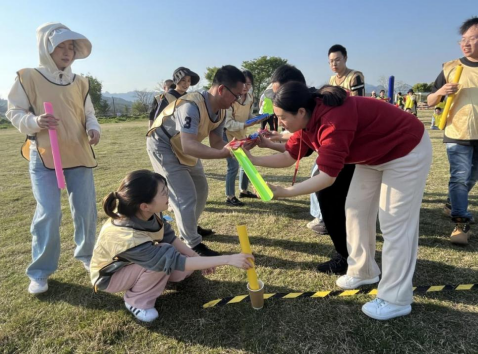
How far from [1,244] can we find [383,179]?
4308 mm

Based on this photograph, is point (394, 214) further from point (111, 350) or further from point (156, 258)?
point (111, 350)

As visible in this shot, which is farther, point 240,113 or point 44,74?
point 240,113

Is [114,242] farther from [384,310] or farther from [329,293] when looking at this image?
[384,310]

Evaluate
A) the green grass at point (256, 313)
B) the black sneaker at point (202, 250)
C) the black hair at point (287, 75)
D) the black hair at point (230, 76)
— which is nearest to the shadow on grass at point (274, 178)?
the green grass at point (256, 313)

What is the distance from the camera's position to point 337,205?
2.83 metres

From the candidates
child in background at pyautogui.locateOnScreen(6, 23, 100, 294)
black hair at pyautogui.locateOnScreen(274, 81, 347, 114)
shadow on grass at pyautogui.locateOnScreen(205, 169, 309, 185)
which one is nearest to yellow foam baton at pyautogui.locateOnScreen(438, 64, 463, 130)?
black hair at pyautogui.locateOnScreen(274, 81, 347, 114)

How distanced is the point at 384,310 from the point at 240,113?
3.54 m

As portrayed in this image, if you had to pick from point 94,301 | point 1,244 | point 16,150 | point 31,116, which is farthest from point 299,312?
point 16,150

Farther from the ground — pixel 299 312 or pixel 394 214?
pixel 394 214

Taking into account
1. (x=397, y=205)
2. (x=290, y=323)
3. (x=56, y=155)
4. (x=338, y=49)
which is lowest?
(x=290, y=323)

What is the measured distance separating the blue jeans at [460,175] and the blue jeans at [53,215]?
12.0ft

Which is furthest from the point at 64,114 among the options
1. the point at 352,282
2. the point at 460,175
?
the point at 460,175

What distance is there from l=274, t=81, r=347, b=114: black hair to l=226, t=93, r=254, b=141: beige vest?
287 cm

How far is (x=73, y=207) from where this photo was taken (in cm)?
284
